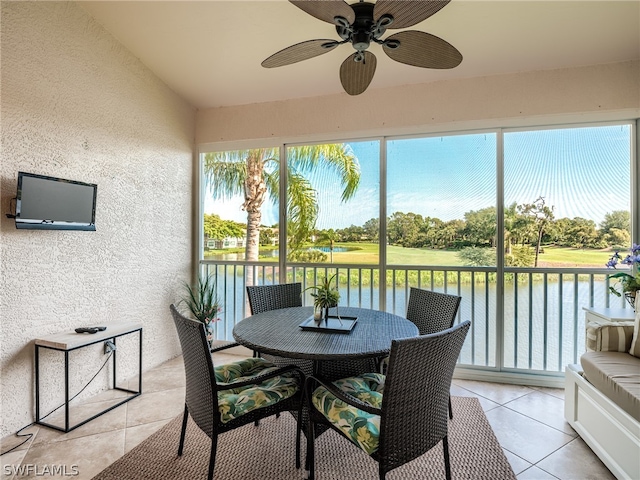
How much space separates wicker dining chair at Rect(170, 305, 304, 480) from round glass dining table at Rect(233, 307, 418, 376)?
0.15 metres

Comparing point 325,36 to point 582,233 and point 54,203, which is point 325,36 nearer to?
point 54,203

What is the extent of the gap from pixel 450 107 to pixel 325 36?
1278mm

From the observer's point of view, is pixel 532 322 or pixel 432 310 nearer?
pixel 432 310

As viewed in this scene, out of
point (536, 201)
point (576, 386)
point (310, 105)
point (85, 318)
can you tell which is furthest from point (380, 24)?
point (85, 318)

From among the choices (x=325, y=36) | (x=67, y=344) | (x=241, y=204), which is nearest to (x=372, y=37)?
(x=325, y=36)

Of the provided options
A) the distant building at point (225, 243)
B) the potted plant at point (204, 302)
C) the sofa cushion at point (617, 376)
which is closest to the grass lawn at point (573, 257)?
the sofa cushion at point (617, 376)

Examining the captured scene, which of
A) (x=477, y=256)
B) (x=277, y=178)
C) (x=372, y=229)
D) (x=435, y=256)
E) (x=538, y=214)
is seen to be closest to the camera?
(x=538, y=214)

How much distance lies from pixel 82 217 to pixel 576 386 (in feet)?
11.5

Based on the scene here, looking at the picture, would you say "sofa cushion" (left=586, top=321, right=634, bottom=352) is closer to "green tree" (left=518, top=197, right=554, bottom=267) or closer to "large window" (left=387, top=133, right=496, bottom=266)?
"green tree" (left=518, top=197, right=554, bottom=267)

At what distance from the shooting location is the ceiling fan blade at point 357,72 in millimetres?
1899

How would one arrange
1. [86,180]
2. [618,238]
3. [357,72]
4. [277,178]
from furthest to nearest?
[277,178]
[618,238]
[86,180]
[357,72]

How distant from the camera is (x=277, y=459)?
1886 mm

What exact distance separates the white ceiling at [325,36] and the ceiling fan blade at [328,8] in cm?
89

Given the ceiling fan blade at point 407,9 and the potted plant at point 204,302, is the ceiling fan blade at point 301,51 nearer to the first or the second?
the ceiling fan blade at point 407,9
